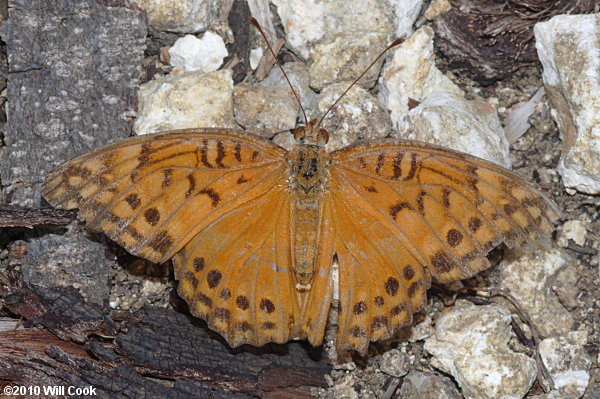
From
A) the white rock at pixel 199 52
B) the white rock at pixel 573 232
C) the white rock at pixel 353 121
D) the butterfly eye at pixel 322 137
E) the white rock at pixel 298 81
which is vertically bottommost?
the white rock at pixel 573 232

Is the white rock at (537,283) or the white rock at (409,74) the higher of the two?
the white rock at (409,74)

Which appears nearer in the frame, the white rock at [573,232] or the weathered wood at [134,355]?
the weathered wood at [134,355]

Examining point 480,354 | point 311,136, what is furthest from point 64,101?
point 480,354

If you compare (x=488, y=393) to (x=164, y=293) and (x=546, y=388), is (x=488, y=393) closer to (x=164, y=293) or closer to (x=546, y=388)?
(x=546, y=388)

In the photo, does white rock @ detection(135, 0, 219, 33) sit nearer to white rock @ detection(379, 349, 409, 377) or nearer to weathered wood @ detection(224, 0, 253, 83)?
weathered wood @ detection(224, 0, 253, 83)

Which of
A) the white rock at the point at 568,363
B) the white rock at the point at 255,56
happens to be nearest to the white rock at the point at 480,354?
the white rock at the point at 568,363

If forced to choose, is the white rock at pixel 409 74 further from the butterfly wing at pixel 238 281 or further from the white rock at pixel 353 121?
the butterfly wing at pixel 238 281

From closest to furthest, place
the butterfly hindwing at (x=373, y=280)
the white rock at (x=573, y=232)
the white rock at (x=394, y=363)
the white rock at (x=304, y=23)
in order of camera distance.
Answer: the butterfly hindwing at (x=373, y=280), the white rock at (x=394, y=363), the white rock at (x=573, y=232), the white rock at (x=304, y=23)
